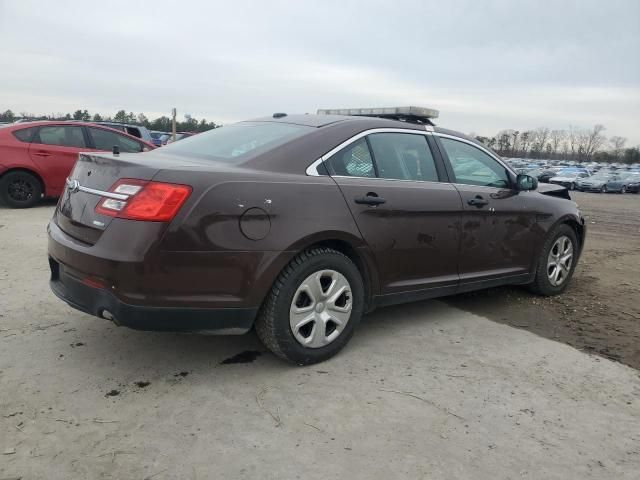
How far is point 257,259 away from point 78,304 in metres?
1.01

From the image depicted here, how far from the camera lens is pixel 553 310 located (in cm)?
479

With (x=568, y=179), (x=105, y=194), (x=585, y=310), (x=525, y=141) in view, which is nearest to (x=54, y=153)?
(x=105, y=194)

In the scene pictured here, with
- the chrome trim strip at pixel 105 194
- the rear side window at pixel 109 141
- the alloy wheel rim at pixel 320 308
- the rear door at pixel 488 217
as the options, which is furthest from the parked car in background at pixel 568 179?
the chrome trim strip at pixel 105 194

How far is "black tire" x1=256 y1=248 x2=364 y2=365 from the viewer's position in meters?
3.07

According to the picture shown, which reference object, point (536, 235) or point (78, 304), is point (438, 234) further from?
point (78, 304)

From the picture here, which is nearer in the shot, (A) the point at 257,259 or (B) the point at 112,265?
(B) the point at 112,265

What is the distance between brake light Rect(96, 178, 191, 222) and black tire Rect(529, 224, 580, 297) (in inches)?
137

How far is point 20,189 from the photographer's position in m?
8.78

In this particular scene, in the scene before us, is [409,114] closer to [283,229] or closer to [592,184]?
[283,229]

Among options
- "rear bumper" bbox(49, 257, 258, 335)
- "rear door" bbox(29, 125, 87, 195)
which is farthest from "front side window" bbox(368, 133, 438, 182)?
"rear door" bbox(29, 125, 87, 195)

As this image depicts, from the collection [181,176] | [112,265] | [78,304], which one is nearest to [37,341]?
[78,304]

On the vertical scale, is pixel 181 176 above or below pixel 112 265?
above

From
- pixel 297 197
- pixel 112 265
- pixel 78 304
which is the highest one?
pixel 297 197

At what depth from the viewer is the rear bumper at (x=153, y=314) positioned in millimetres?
2787
